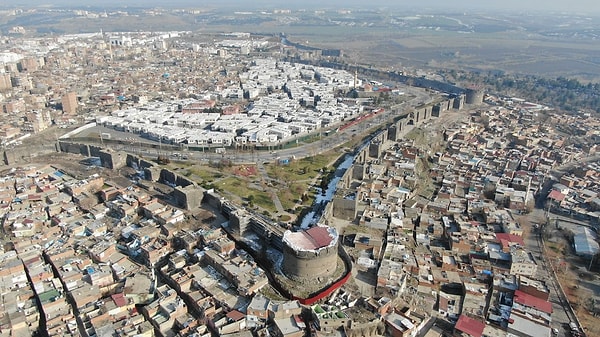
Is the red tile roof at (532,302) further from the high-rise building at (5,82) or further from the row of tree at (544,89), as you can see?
the high-rise building at (5,82)

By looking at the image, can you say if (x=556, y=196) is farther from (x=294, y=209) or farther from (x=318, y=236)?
(x=318, y=236)

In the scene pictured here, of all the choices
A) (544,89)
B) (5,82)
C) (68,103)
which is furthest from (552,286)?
(5,82)

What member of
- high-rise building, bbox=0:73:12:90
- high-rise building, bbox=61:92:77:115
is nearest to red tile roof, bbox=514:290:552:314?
high-rise building, bbox=61:92:77:115

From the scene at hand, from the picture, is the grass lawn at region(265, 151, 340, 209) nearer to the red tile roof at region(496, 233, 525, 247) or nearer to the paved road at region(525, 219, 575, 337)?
the red tile roof at region(496, 233, 525, 247)

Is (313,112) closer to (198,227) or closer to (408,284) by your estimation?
(198,227)

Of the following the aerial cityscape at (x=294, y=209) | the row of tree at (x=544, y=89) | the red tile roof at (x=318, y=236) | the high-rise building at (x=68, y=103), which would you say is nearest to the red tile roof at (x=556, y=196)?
the aerial cityscape at (x=294, y=209)
